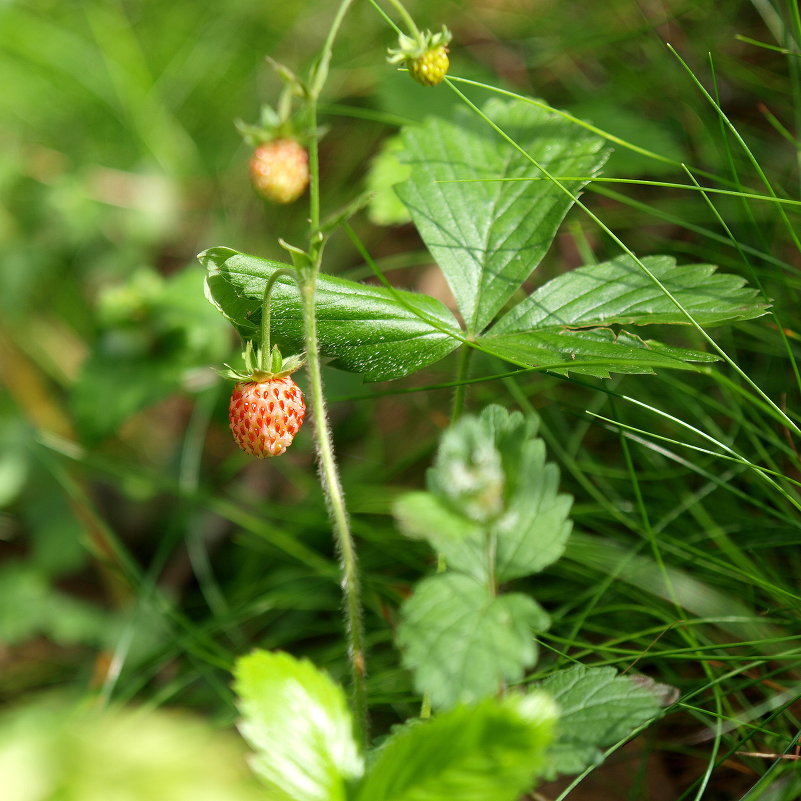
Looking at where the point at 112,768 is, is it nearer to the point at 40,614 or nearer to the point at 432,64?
the point at 432,64

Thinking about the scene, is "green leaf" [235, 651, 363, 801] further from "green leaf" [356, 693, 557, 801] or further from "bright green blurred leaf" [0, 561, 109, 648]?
"bright green blurred leaf" [0, 561, 109, 648]

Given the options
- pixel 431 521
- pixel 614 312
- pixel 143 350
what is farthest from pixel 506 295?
pixel 143 350

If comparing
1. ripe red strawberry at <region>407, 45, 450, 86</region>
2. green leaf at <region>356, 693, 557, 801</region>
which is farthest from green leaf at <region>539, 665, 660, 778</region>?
ripe red strawberry at <region>407, 45, 450, 86</region>

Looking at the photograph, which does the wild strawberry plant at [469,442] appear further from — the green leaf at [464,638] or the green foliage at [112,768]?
the green foliage at [112,768]

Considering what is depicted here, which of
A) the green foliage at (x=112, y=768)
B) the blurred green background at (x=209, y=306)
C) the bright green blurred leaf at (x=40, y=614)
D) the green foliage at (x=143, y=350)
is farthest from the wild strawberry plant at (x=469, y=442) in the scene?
the bright green blurred leaf at (x=40, y=614)

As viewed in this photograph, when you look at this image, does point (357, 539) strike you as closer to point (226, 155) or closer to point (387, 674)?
point (387, 674)
